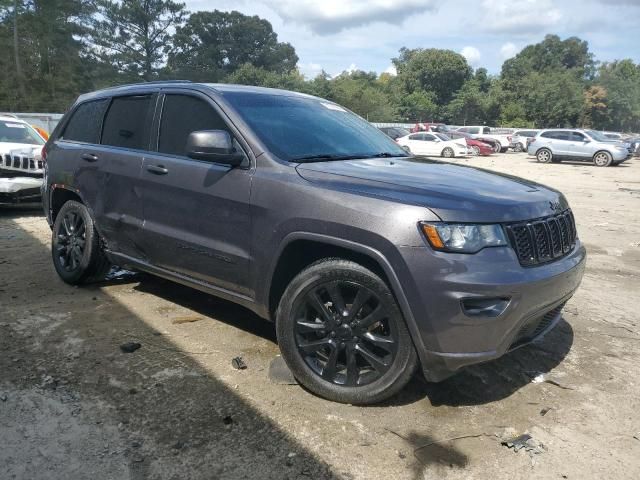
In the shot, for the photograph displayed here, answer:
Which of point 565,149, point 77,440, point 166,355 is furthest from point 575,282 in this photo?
point 565,149

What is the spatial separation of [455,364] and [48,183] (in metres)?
4.19

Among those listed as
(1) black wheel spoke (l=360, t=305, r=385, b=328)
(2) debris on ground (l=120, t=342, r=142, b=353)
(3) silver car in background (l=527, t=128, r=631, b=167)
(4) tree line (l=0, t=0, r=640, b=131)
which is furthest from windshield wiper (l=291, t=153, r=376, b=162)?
(4) tree line (l=0, t=0, r=640, b=131)

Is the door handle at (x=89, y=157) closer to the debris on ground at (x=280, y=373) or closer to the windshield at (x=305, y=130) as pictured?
the windshield at (x=305, y=130)

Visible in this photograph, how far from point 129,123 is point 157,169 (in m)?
0.75

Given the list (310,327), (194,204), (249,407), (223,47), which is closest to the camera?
(249,407)

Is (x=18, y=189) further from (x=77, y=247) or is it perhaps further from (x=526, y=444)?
(x=526, y=444)

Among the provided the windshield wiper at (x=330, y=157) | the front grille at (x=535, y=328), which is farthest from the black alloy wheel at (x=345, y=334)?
the windshield wiper at (x=330, y=157)

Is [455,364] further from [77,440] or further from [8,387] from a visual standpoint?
[8,387]

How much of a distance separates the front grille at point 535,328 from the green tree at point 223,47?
192ft

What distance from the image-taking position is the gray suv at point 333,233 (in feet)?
8.69

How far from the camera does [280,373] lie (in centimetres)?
337

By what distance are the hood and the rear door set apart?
526 mm

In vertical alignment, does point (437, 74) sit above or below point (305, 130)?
above

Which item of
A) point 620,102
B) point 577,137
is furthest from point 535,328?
point 620,102
